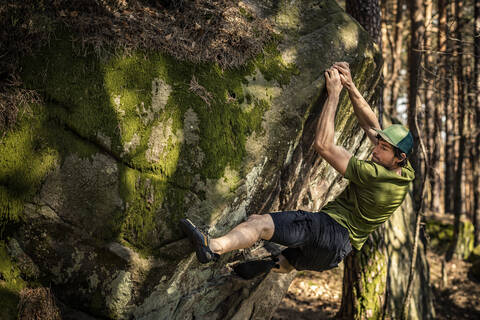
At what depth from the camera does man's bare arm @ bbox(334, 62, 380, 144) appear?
4.86m

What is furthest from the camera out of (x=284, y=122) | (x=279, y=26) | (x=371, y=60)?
(x=371, y=60)

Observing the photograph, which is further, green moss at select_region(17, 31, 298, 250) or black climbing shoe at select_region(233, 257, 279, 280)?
black climbing shoe at select_region(233, 257, 279, 280)

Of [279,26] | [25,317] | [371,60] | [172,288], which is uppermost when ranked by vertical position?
[371,60]

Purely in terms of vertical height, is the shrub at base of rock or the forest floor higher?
the forest floor

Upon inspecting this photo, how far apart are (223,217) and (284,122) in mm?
1280

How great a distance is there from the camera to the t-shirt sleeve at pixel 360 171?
4.27 m

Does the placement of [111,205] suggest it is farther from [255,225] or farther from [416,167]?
[416,167]

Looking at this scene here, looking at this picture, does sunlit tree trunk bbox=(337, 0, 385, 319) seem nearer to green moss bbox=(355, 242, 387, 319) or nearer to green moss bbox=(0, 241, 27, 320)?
green moss bbox=(355, 242, 387, 319)

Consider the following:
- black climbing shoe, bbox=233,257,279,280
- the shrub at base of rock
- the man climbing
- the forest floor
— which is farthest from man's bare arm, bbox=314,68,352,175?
the forest floor

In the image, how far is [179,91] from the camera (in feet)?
13.4

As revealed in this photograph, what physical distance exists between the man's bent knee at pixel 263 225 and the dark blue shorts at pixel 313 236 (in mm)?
50

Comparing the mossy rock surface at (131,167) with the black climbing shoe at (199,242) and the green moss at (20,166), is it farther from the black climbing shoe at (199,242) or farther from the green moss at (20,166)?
the black climbing shoe at (199,242)

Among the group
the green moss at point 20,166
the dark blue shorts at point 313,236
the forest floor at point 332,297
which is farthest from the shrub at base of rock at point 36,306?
the forest floor at point 332,297

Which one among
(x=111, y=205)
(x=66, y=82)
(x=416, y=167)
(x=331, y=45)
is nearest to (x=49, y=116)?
(x=66, y=82)
